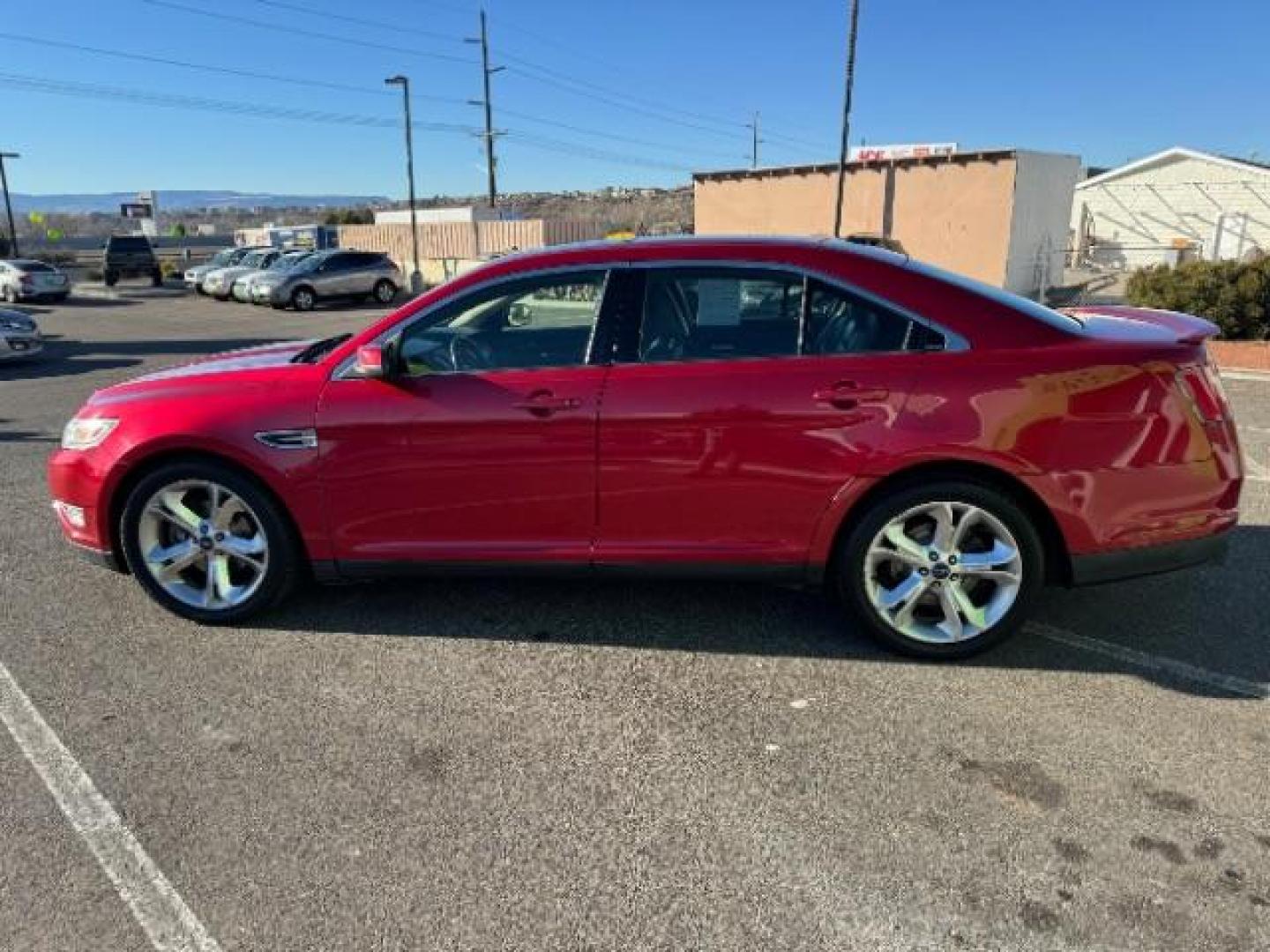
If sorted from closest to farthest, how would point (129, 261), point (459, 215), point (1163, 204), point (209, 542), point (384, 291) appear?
1. point (209, 542)
2. point (384, 291)
3. point (1163, 204)
4. point (129, 261)
5. point (459, 215)

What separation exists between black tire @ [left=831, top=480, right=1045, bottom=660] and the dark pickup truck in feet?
132

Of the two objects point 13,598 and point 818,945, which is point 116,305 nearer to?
point 13,598

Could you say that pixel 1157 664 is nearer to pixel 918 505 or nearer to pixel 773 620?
pixel 918 505

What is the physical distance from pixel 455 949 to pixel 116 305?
103ft

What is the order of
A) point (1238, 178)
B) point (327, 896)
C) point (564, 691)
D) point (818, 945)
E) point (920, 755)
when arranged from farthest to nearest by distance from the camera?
point (1238, 178) → point (564, 691) → point (920, 755) → point (327, 896) → point (818, 945)

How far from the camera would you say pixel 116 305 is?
28297 mm

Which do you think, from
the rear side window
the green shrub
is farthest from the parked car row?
the rear side window

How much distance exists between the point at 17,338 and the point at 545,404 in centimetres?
1323

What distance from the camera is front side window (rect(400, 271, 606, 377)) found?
3.59 m

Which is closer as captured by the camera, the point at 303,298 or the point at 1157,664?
the point at 1157,664

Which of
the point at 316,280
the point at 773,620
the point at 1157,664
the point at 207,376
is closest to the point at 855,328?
the point at 773,620

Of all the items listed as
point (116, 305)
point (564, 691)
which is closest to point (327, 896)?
point (564, 691)

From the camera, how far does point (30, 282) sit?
28.8 meters

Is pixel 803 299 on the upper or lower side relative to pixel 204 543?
upper
